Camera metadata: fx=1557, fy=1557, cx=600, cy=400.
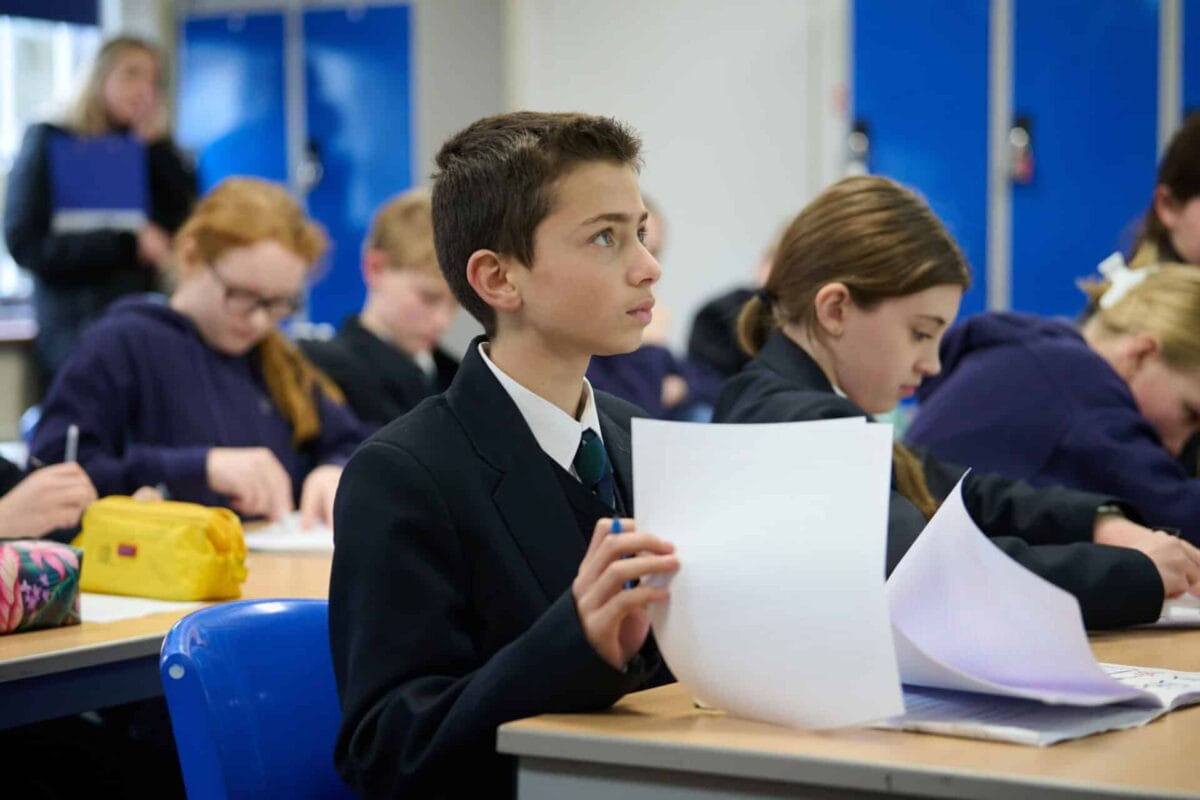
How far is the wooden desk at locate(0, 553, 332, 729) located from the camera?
177cm

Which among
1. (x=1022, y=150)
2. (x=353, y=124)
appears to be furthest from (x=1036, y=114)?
(x=353, y=124)

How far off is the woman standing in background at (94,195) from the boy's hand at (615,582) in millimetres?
4435

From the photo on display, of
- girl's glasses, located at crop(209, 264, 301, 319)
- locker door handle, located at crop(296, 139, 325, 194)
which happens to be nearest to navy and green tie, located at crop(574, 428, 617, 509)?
girl's glasses, located at crop(209, 264, 301, 319)

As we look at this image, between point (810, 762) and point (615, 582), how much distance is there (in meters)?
0.20

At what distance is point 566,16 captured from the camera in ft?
25.7

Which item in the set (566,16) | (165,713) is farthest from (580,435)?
(566,16)

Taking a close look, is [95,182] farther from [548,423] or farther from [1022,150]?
[548,423]

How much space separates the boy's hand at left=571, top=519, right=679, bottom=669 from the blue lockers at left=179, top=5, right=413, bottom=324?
7010 mm

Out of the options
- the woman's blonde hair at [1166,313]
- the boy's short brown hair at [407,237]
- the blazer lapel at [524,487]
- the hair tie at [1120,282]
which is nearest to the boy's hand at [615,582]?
the blazer lapel at [524,487]

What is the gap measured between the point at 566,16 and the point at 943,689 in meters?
6.86

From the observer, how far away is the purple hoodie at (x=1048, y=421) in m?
2.45

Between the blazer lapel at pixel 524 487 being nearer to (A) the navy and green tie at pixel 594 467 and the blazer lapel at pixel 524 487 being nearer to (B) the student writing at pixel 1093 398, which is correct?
(A) the navy and green tie at pixel 594 467

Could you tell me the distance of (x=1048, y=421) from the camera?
8.48 ft

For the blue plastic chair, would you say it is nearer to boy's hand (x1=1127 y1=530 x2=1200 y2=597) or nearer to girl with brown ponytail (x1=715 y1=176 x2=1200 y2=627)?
girl with brown ponytail (x1=715 y1=176 x2=1200 y2=627)
